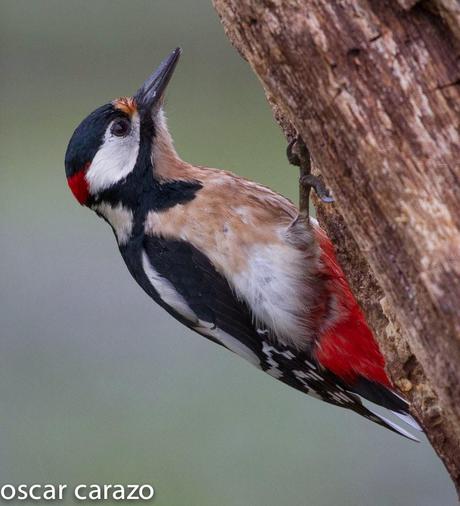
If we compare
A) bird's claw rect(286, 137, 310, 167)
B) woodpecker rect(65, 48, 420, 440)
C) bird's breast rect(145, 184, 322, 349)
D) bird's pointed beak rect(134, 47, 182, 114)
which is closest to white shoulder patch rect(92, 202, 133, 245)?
woodpecker rect(65, 48, 420, 440)

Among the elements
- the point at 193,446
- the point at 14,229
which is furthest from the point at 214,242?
the point at 14,229

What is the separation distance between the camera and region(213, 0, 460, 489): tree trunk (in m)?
2.27

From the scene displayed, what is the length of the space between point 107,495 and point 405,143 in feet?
9.35

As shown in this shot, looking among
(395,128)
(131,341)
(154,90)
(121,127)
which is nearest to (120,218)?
(121,127)

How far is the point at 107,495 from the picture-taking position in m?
4.73

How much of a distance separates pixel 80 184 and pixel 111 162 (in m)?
0.12

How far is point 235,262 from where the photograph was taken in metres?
3.23

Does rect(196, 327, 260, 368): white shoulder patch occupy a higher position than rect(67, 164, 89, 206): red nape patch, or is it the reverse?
rect(67, 164, 89, 206): red nape patch

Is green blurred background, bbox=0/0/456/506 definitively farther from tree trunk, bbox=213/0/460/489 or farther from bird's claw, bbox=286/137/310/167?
tree trunk, bbox=213/0/460/489

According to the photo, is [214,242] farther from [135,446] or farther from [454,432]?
[135,446]

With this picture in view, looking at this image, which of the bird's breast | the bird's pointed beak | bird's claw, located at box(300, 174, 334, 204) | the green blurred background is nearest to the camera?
bird's claw, located at box(300, 174, 334, 204)

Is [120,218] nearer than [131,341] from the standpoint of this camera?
Yes

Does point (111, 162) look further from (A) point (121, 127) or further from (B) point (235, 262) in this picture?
(B) point (235, 262)

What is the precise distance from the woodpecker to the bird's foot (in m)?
0.14
